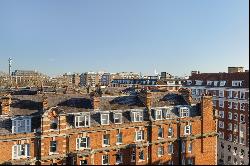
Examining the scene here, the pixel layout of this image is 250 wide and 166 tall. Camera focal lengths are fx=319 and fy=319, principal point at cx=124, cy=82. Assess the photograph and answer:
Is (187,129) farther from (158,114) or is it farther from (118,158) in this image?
(118,158)

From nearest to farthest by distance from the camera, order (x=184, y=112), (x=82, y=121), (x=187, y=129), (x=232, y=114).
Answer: (x=82, y=121) < (x=187, y=129) < (x=184, y=112) < (x=232, y=114)

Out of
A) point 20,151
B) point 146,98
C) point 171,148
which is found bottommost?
point 171,148

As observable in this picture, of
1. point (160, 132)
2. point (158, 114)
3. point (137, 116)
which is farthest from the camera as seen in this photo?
point (158, 114)

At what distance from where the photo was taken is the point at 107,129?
44.1 m

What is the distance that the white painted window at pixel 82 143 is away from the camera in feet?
139

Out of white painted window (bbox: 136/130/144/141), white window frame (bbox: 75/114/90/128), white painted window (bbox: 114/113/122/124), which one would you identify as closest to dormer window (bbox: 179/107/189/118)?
white painted window (bbox: 136/130/144/141)

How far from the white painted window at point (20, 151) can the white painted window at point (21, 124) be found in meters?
1.84

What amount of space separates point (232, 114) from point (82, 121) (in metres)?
40.4

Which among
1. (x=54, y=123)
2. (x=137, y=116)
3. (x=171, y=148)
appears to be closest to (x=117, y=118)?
(x=137, y=116)

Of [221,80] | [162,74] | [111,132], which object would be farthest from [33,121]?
[162,74]

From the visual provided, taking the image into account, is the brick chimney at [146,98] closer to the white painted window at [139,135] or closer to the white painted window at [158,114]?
the white painted window at [158,114]

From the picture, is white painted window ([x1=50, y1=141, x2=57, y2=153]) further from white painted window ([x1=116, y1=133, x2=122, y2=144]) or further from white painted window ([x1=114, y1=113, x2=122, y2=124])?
white painted window ([x1=114, y1=113, x2=122, y2=124])

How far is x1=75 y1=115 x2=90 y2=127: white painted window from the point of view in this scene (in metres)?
42.8

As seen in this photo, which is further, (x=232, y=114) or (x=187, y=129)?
(x=232, y=114)
